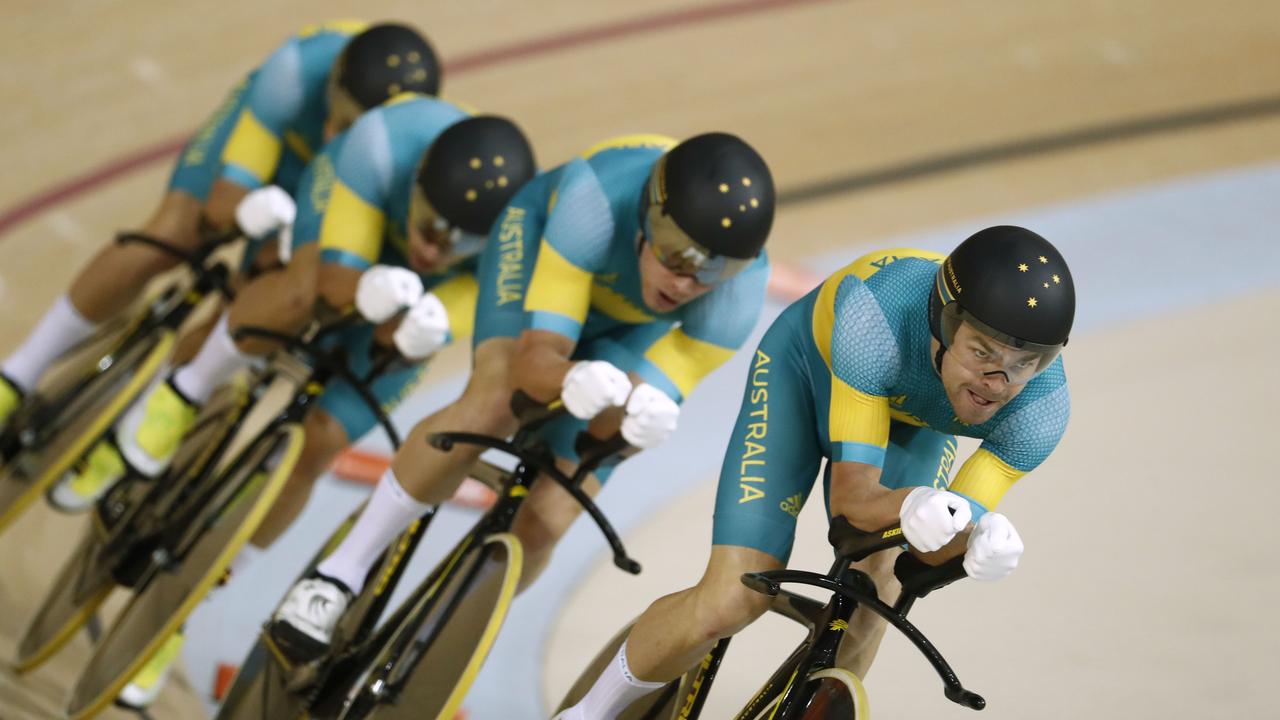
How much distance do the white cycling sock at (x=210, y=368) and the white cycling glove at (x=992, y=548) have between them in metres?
2.36

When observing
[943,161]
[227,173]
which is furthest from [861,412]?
[943,161]

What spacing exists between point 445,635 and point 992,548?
119cm

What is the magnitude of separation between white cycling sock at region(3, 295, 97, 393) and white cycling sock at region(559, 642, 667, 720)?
235 centimetres

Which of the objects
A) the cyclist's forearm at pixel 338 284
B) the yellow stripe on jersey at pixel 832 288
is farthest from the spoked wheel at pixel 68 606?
the yellow stripe on jersey at pixel 832 288

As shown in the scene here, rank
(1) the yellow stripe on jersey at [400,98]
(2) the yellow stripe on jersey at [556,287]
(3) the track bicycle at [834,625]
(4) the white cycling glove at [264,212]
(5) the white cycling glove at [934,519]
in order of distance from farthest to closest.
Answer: (4) the white cycling glove at [264,212] → (1) the yellow stripe on jersey at [400,98] → (2) the yellow stripe on jersey at [556,287] → (3) the track bicycle at [834,625] → (5) the white cycling glove at [934,519]

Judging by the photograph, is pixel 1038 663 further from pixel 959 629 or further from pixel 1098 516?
pixel 1098 516

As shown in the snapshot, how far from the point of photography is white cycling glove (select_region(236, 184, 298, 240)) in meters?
4.20

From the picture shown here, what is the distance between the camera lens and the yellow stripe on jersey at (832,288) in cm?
274

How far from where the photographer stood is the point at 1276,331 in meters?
5.98

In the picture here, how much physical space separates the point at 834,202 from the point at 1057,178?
114cm

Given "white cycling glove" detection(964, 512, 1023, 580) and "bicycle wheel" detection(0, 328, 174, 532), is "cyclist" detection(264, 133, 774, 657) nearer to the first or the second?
"white cycling glove" detection(964, 512, 1023, 580)

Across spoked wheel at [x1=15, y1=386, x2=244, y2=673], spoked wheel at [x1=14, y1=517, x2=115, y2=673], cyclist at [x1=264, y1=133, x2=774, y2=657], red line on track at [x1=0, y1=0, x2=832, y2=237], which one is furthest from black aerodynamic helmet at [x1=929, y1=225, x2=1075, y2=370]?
red line on track at [x1=0, y1=0, x2=832, y2=237]

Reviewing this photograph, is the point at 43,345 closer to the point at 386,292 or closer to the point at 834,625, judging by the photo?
the point at 386,292

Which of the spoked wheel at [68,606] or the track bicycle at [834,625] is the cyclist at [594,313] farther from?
the spoked wheel at [68,606]
